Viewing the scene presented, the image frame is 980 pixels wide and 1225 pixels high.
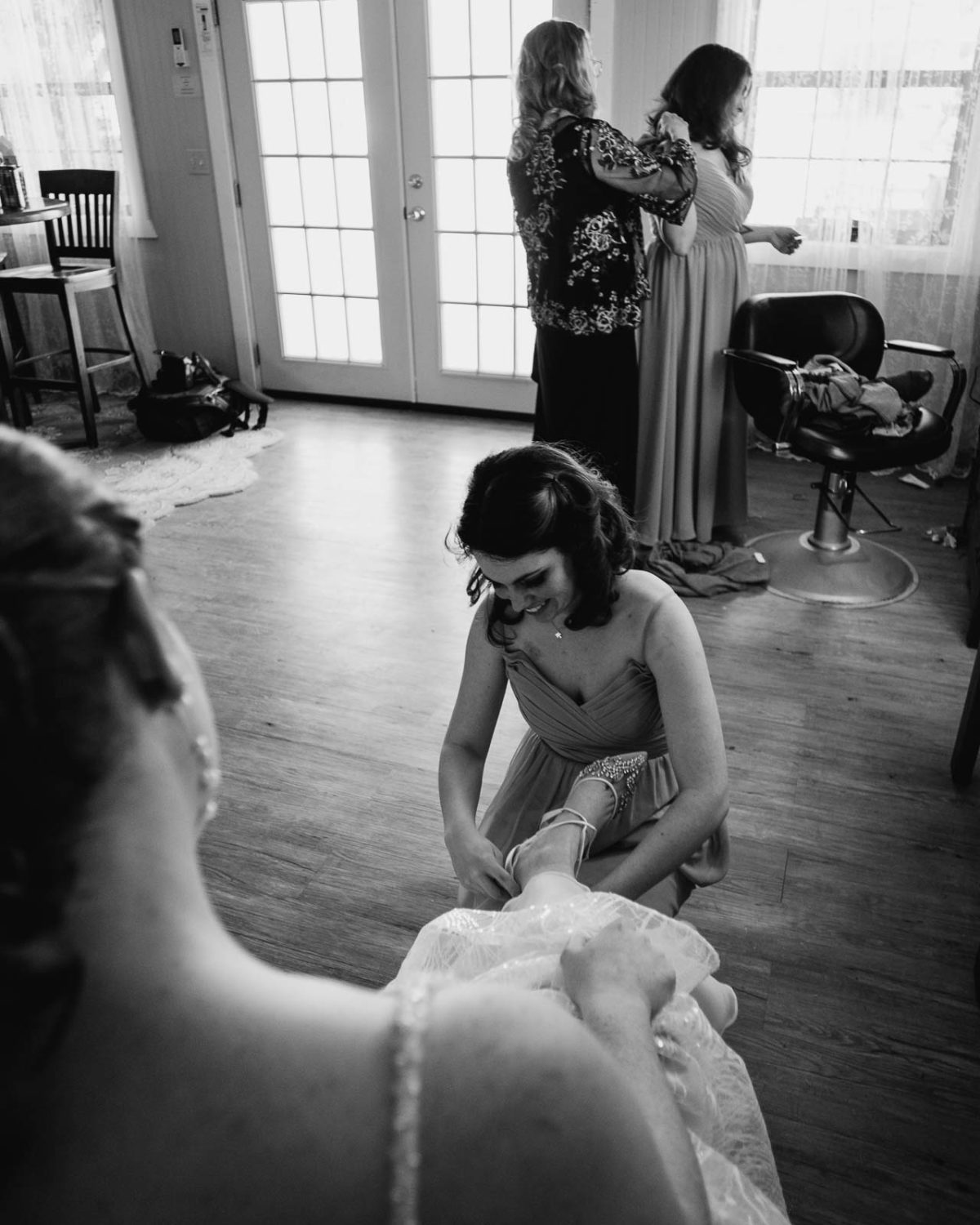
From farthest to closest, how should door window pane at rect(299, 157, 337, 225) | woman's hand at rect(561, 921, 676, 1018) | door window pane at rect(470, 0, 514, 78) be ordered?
1. door window pane at rect(299, 157, 337, 225)
2. door window pane at rect(470, 0, 514, 78)
3. woman's hand at rect(561, 921, 676, 1018)

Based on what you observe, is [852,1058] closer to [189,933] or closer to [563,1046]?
[563,1046]

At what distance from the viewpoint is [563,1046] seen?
1.52ft

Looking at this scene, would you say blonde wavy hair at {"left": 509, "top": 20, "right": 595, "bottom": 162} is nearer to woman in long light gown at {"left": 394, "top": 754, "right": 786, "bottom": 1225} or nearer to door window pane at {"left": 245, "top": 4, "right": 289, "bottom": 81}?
door window pane at {"left": 245, "top": 4, "right": 289, "bottom": 81}

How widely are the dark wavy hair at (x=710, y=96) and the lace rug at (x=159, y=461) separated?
87.4 inches

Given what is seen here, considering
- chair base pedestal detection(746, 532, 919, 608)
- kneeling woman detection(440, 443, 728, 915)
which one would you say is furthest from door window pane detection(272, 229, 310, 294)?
kneeling woman detection(440, 443, 728, 915)

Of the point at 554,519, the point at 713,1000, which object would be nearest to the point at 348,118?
the point at 554,519

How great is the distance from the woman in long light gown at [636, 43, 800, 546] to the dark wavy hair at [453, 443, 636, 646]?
1.89m

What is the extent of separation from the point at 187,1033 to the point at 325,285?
5144 mm

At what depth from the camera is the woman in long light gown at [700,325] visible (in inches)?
122

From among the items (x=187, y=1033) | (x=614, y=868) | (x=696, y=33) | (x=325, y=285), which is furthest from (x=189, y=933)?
(x=325, y=285)

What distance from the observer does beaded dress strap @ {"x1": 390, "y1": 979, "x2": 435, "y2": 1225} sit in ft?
1.41

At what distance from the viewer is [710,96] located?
306 cm

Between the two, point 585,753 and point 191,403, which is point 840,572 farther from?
point 191,403

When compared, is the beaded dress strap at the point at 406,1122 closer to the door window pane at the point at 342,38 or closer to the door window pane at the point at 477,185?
the door window pane at the point at 477,185
